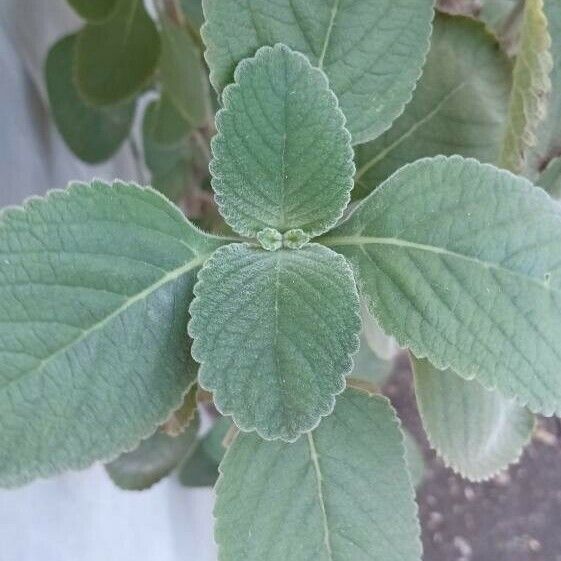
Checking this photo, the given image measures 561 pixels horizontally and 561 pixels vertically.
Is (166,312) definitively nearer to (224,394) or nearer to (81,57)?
(224,394)

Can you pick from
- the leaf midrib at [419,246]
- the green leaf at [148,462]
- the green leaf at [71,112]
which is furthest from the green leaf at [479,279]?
the green leaf at [71,112]

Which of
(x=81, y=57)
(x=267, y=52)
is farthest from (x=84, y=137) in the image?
(x=267, y=52)

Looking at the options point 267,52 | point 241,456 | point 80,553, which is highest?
point 267,52

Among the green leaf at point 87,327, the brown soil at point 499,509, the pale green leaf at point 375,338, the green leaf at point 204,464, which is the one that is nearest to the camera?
the green leaf at point 87,327

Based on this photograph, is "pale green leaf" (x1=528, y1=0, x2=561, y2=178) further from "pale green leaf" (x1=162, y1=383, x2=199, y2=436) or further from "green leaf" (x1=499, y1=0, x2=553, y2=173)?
"pale green leaf" (x1=162, y1=383, x2=199, y2=436)

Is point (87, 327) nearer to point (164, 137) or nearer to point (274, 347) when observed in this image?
point (274, 347)

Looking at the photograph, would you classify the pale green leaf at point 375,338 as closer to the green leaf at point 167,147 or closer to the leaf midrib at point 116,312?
the leaf midrib at point 116,312
